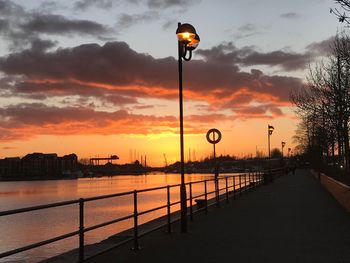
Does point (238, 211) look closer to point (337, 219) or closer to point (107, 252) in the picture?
point (337, 219)

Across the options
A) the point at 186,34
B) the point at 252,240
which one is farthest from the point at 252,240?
the point at 186,34

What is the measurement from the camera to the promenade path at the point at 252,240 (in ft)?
33.4

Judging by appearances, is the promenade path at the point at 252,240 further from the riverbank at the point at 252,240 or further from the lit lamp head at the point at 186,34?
the lit lamp head at the point at 186,34

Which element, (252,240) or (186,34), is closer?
(252,240)

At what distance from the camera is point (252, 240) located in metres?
12.4

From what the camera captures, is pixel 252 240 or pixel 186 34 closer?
pixel 252 240

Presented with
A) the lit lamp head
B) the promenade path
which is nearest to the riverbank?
the promenade path

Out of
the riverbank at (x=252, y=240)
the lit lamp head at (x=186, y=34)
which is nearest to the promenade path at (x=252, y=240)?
the riverbank at (x=252, y=240)

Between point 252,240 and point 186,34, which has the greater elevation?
point 186,34

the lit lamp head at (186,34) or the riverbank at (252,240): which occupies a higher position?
the lit lamp head at (186,34)

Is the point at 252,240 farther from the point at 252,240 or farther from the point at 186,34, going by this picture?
the point at 186,34

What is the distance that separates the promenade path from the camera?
33.4 ft

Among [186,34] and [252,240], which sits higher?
[186,34]

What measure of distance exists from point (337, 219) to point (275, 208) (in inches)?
179
